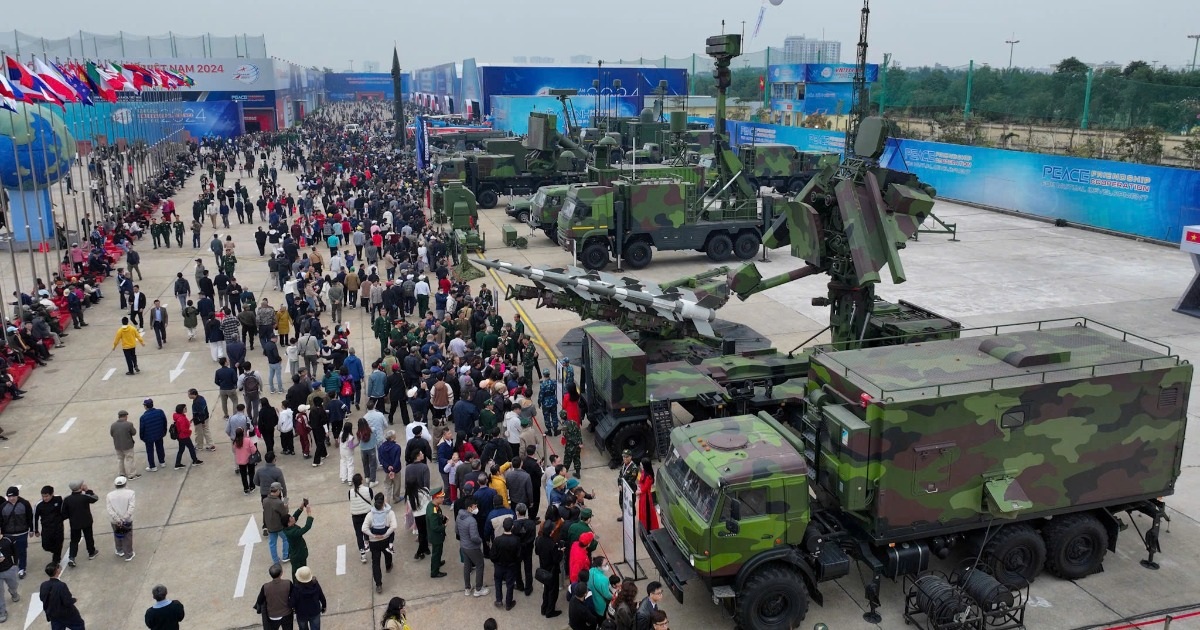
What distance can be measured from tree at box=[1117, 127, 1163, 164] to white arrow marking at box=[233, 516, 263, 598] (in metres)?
35.8

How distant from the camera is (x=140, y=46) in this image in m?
94.3

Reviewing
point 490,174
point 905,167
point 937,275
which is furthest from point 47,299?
point 905,167

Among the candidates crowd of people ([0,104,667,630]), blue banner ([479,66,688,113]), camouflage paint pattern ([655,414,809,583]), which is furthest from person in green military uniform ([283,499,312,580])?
blue banner ([479,66,688,113])

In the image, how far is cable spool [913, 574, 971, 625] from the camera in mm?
9227

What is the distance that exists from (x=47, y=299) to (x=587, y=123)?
4599cm

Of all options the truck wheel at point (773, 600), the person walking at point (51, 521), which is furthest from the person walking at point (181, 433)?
the truck wheel at point (773, 600)

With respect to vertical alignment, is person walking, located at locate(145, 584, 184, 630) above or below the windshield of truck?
below

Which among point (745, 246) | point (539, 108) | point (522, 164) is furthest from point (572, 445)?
point (539, 108)

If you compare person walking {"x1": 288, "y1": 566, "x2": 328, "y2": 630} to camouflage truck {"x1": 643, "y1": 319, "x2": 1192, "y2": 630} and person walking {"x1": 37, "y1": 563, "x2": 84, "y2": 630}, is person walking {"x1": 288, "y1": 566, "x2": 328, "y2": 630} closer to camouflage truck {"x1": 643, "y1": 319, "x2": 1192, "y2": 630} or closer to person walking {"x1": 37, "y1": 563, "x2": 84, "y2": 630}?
person walking {"x1": 37, "y1": 563, "x2": 84, "y2": 630}

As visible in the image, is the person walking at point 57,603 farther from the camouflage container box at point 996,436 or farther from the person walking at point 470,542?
the camouflage container box at point 996,436

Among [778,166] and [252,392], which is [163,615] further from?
[778,166]

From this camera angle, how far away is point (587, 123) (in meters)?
64.0

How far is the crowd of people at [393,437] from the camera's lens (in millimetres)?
10062

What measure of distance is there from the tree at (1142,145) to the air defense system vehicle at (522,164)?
905 inches
